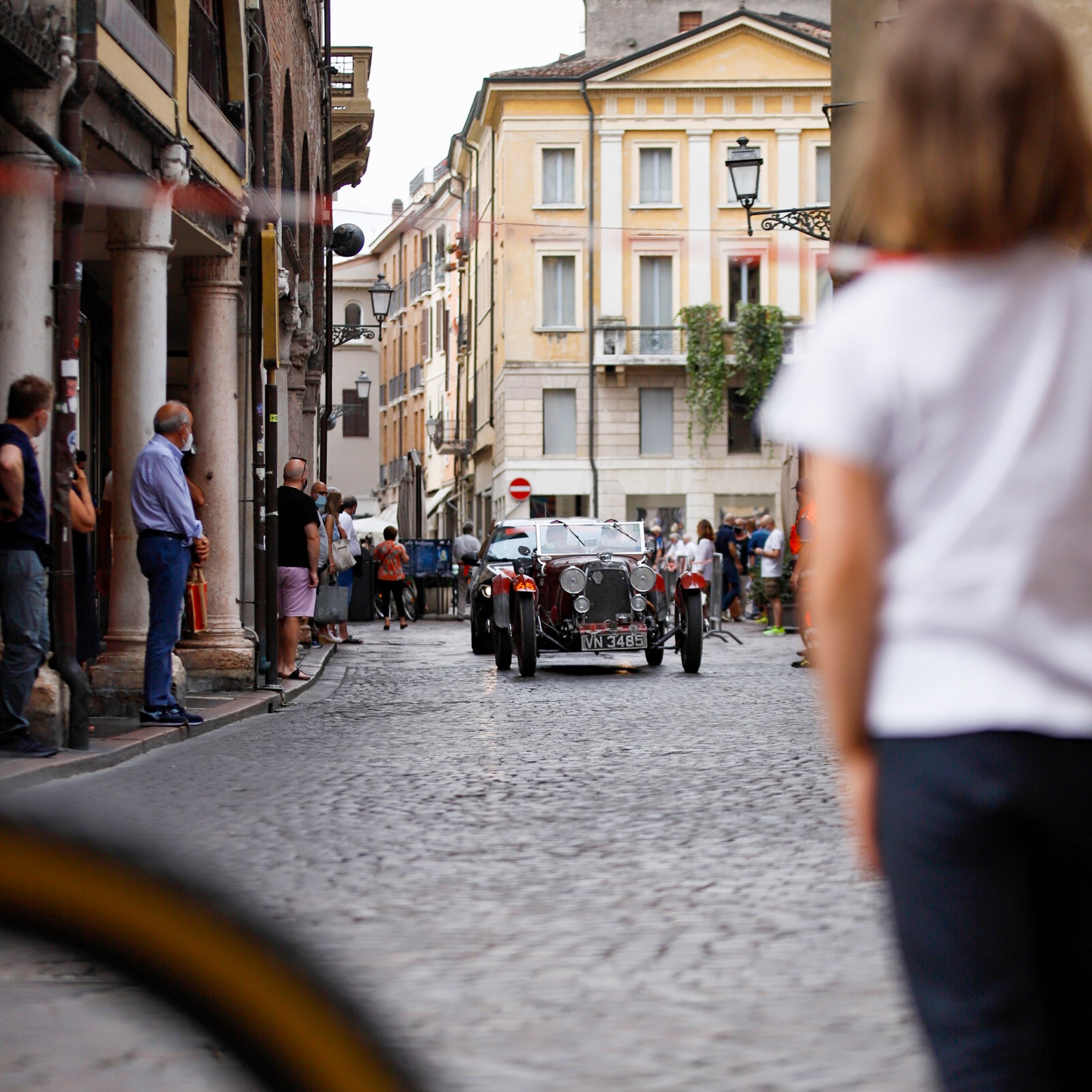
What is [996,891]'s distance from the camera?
1.98m

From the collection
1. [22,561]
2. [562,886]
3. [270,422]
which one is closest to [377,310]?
[270,422]

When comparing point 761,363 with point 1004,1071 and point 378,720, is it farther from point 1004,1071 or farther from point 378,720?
point 1004,1071

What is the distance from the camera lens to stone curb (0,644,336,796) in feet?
28.7

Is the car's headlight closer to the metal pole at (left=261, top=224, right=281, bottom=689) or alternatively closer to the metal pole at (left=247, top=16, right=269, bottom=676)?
the metal pole at (left=247, top=16, right=269, bottom=676)

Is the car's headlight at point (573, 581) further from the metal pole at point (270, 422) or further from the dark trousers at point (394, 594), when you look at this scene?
the dark trousers at point (394, 594)

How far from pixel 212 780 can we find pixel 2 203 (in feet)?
11.6

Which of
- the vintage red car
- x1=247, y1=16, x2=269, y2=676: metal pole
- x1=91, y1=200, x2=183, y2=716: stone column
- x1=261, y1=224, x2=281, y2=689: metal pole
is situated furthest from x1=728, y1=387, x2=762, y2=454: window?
x1=91, y1=200, x2=183, y2=716: stone column

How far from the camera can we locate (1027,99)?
202 centimetres

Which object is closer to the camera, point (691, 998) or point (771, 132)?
point (691, 998)

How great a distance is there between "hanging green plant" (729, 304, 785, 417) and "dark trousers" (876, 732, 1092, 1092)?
48.5 m

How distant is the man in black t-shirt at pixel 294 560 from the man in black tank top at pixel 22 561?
273 inches

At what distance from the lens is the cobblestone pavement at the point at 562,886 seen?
4.02m

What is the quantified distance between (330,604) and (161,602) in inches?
404

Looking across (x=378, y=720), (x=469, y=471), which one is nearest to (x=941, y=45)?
(x=378, y=720)
